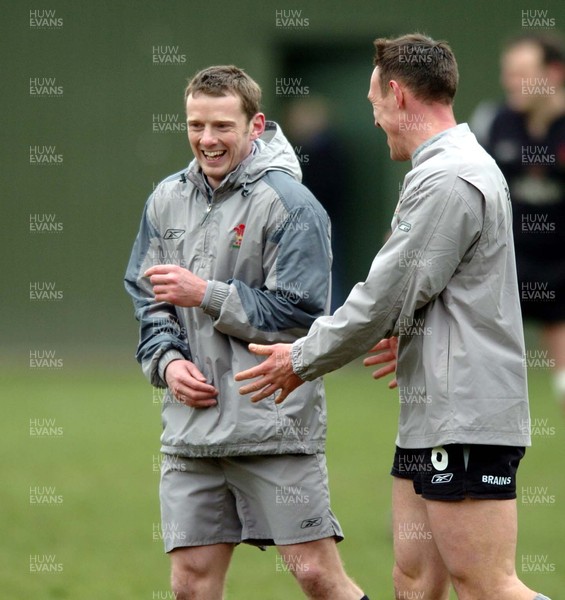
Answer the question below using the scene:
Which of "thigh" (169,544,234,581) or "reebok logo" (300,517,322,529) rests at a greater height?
"reebok logo" (300,517,322,529)

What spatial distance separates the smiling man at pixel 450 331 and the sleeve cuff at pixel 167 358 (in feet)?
2.14

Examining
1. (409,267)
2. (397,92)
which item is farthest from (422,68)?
(409,267)

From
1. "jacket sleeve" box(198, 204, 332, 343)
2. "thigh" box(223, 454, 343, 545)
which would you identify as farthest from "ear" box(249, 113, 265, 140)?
"thigh" box(223, 454, 343, 545)

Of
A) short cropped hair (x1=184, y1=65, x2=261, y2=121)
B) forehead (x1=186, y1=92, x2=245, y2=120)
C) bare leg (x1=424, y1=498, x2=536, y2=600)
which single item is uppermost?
short cropped hair (x1=184, y1=65, x2=261, y2=121)

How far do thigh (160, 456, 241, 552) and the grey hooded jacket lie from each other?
103mm

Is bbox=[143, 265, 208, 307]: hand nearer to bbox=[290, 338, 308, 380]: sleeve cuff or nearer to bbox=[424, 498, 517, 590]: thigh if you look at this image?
bbox=[290, 338, 308, 380]: sleeve cuff

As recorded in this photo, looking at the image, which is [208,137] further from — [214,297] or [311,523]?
[311,523]

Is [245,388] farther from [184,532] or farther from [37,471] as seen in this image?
[37,471]

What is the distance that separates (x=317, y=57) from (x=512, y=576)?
39.8 feet

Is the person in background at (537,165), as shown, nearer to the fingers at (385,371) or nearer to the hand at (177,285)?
the fingers at (385,371)

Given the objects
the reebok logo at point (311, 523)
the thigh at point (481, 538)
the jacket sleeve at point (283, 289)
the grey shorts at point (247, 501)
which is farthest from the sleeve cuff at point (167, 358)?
the thigh at point (481, 538)

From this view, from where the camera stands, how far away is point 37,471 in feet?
31.4

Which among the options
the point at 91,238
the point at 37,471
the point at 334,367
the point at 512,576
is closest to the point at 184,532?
the point at 334,367

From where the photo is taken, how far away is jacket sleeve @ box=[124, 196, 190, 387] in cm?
495
